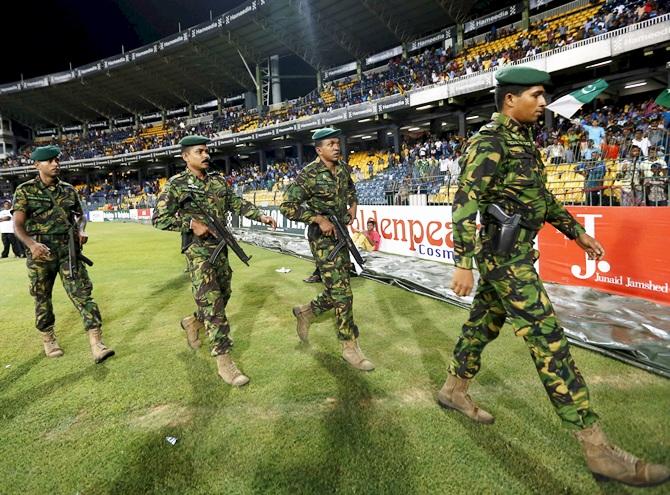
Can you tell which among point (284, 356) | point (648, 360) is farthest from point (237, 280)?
point (648, 360)

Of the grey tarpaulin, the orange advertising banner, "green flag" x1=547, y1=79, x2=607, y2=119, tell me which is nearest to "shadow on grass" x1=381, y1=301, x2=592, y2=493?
the grey tarpaulin

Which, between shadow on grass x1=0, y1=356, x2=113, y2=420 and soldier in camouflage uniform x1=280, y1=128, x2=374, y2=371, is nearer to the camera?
shadow on grass x1=0, y1=356, x2=113, y2=420

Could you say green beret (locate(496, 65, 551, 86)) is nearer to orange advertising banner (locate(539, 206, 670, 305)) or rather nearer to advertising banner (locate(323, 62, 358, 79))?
orange advertising banner (locate(539, 206, 670, 305))

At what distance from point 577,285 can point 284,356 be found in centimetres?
462

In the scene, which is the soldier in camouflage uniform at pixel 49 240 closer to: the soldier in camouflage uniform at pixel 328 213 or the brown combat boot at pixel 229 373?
the brown combat boot at pixel 229 373

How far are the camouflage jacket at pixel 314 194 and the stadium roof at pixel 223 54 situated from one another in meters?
26.1

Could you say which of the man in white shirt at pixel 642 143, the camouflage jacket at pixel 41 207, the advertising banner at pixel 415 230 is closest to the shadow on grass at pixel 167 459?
the camouflage jacket at pixel 41 207

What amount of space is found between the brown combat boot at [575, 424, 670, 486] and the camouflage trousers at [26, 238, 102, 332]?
4.33 m

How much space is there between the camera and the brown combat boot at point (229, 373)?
3.39m

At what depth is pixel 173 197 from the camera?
143 inches

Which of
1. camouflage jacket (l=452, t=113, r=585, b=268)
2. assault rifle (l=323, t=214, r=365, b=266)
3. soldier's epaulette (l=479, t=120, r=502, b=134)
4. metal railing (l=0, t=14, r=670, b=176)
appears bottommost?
assault rifle (l=323, t=214, r=365, b=266)

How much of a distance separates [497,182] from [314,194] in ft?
6.14

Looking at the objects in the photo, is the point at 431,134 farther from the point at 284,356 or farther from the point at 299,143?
the point at 284,356

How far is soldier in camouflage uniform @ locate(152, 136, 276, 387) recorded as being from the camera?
3.51 meters
